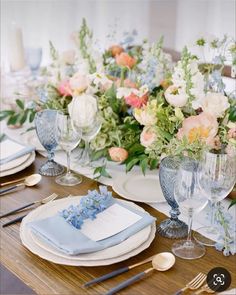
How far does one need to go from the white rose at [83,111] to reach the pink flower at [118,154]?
101mm

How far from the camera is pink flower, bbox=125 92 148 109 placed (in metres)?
1.34

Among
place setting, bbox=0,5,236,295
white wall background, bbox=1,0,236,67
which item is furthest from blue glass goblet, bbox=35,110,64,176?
white wall background, bbox=1,0,236,67

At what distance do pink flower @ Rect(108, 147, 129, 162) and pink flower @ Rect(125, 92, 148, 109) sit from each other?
13 cm

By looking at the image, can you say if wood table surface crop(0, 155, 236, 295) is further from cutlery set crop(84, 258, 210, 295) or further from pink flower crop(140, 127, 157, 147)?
pink flower crop(140, 127, 157, 147)

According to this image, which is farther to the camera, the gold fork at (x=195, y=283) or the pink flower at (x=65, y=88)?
the pink flower at (x=65, y=88)

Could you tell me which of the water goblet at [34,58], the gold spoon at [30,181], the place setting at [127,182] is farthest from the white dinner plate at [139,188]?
the water goblet at [34,58]

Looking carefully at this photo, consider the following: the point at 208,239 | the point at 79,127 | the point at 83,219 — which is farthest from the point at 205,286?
the point at 79,127

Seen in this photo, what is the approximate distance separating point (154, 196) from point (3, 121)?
87 cm

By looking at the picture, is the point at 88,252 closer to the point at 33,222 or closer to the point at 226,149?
the point at 33,222

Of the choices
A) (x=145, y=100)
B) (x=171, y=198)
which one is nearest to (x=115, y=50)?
(x=145, y=100)

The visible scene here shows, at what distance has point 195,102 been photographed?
3.80 ft

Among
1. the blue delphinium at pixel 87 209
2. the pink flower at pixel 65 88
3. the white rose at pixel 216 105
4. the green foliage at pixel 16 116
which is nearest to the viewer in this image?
the blue delphinium at pixel 87 209

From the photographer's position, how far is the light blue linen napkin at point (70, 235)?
0.94m

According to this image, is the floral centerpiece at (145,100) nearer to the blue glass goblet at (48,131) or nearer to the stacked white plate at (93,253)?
the blue glass goblet at (48,131)
